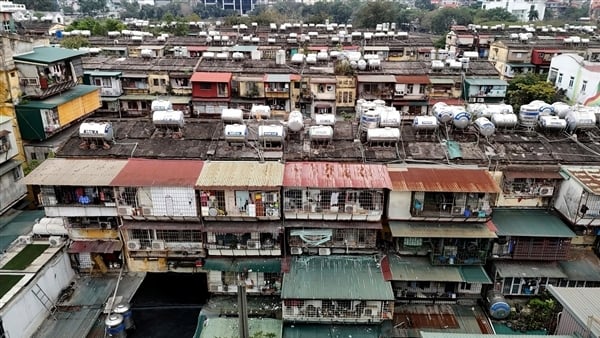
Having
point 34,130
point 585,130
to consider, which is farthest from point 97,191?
point 585,130

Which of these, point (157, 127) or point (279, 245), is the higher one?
point (157, 127)

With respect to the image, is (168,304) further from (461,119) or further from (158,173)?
(461,119)

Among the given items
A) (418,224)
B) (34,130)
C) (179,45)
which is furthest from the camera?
(179,45)

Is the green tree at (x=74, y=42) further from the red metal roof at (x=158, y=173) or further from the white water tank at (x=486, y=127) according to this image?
the white water tank at (x=486, y=127)

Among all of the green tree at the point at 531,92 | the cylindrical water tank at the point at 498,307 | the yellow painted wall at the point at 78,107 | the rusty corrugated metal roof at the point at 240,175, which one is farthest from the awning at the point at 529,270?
the yellow painted wall at the point at 78,107

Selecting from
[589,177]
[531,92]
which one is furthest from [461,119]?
[531,92]

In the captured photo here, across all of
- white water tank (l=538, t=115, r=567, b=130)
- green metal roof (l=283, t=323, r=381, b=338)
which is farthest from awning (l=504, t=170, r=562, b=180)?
green metal roof (l=283, t=323, r=381, b=338)

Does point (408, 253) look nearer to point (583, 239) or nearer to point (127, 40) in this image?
point (583, 239)
